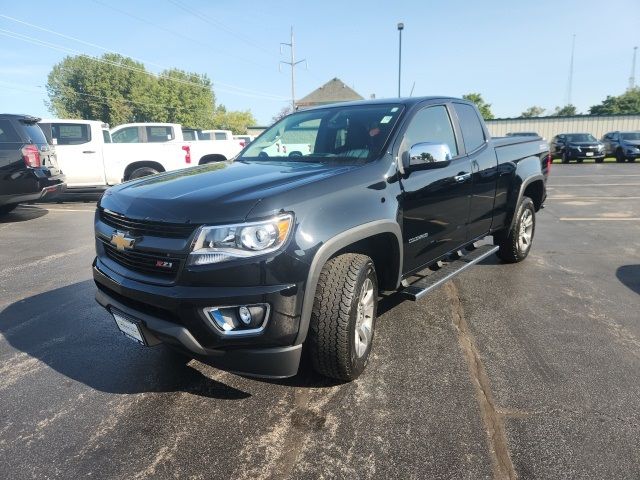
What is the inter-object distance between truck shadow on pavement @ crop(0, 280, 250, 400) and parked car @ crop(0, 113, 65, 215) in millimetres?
4956

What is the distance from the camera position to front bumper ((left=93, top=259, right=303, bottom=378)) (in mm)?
2309

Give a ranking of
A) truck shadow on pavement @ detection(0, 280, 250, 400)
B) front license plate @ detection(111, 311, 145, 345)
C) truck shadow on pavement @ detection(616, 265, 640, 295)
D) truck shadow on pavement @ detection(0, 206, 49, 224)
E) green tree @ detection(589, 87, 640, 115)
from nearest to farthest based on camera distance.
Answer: front license plate @ detection(111, 311, 145, 345)
truck shadow on pavement @ detection(0, 280, 250, 400)
truck shadow on pavement @ detection(616, 265, 640, 295)
truck shadow on pavement @ detection(0, 206, 49, 224)
green tree @ detection(589, 87, 640, 115)

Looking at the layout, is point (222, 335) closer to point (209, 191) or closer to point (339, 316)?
point (339, 316)

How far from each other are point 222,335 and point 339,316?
2.21ft

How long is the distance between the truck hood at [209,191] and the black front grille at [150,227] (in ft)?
0.10

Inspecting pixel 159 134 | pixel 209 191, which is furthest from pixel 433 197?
pixel 159 134

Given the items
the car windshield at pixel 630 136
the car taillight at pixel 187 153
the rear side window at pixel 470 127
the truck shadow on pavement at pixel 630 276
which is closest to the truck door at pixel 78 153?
the car taillight at pixel 187 153

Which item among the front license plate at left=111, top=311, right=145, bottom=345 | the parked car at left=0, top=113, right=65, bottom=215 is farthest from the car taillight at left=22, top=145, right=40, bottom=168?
the front license plate at left=111, top=311, right=145, bottom=345

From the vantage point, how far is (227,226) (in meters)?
2.32

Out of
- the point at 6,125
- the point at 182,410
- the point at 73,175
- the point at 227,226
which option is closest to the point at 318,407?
the point at 182,410

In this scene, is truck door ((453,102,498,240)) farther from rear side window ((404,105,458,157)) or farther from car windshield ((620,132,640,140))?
car windshield ((620,132,640,140))

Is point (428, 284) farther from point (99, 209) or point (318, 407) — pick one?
point (99, 209)

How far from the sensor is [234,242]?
91.4 inches

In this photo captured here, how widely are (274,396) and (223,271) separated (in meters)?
1.00
